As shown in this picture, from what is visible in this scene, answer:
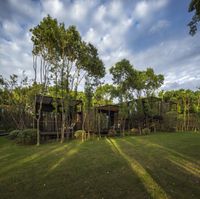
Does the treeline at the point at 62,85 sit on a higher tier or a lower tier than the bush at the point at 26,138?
higher

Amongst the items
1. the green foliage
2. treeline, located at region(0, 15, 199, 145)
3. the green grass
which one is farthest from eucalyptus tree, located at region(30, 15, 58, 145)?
the green foliage

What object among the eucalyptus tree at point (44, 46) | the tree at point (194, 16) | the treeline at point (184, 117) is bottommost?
the treeline at point (184, 117)

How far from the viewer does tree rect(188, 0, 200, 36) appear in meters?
4.42

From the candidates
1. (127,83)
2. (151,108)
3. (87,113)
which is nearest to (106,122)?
(87,113)

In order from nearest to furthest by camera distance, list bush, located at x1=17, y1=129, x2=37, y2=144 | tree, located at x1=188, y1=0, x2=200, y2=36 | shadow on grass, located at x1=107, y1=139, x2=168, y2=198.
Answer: shadow on grass, located at x1=107, y1=139, x2=168, y2=198
tree, located at x1=188, y1=0, x2=200, y2=36
bush, located at x1=17, y1=129, x2=37, y2=144

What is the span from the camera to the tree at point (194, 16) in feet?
14.5

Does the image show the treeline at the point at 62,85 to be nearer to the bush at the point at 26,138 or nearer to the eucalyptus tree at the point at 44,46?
the eucalyptus tree at the point at 44,46

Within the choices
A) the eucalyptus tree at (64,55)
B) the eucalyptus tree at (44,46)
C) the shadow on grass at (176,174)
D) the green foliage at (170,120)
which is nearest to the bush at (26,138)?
the eucalyptus tree at (44,46)

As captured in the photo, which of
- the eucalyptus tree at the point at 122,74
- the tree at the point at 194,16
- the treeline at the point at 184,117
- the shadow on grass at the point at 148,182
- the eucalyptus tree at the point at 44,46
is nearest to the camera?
the shadow on grass at the point at 148,182

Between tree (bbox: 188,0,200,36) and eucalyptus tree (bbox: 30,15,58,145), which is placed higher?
eucalyptus tree (bbox: 30,15,58,145)

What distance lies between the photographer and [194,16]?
4891mm

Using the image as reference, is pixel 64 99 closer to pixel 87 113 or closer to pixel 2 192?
pixel 87 113

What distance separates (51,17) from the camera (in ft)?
32.4

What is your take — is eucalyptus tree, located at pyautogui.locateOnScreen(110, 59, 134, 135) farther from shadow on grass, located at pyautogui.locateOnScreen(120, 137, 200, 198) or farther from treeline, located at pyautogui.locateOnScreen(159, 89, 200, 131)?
shadow on grass, located at pyautogui.locateOnScreen(120, 137, 200, 198)
